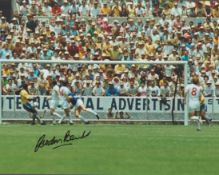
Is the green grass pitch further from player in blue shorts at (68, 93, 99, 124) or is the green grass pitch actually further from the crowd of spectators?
the crowd of spectators

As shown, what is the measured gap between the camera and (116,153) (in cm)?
1992

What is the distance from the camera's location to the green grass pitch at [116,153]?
17047mm

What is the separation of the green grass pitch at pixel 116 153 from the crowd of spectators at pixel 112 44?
4.73 m

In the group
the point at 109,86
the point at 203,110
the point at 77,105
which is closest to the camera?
the point at 203,110

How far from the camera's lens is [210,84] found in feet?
108

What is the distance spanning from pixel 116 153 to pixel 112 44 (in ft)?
54.6

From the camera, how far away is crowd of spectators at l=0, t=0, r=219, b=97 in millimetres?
32406

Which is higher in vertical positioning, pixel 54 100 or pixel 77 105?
pixel 54 100

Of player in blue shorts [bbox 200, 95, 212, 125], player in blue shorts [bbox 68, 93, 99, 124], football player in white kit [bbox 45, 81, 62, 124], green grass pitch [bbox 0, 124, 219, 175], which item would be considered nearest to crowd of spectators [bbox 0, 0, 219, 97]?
football player in white kit [bbox 45, 81, 62, 124]

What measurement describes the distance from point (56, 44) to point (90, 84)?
13.4 ft

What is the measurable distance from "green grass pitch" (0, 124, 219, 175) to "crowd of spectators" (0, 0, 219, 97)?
473 centimetres

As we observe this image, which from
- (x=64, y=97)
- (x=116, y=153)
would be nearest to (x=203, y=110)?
(x=64, y=97)
